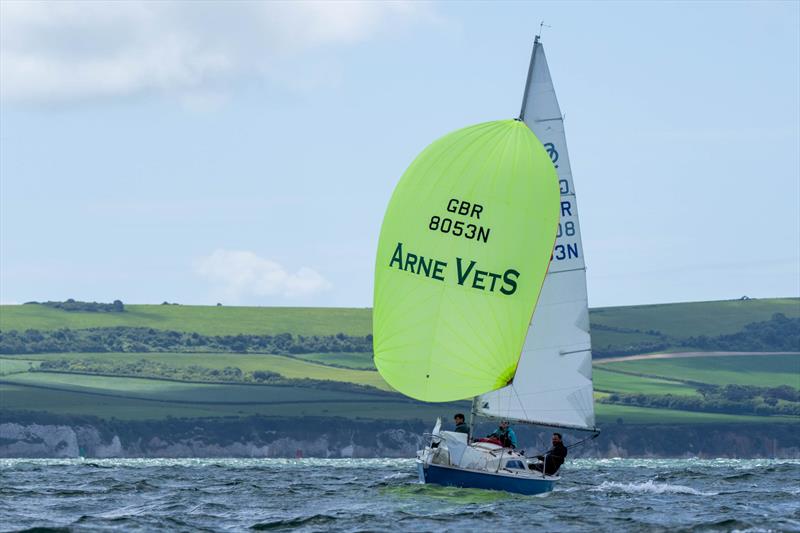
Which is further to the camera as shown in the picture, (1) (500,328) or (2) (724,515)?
(1) (500,328)

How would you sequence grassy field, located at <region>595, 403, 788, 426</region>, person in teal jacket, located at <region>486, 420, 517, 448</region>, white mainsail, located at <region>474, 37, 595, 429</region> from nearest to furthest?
person in teal jacket, located at <region>486, 420, 517, 448</region>
white mainsail, located at <region>474, 37, 595, 429</region>
grassy field, located at <region>595, 403, 788, 426</region>

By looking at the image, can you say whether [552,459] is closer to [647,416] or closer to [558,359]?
[558,359]

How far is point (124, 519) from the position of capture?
3975 centimetres

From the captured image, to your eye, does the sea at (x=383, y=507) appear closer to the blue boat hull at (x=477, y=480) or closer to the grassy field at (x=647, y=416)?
the blue boat hull at (x=477, y=480)

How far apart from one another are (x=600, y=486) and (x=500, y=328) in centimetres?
1528

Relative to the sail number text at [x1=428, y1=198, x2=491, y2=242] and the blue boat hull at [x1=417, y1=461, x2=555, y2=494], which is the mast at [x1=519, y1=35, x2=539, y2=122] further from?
the blue boat hull at [x1=417, y1=461, x2=555, y2=494]

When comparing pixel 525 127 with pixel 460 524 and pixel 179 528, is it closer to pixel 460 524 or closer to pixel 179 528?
pixel 460 524

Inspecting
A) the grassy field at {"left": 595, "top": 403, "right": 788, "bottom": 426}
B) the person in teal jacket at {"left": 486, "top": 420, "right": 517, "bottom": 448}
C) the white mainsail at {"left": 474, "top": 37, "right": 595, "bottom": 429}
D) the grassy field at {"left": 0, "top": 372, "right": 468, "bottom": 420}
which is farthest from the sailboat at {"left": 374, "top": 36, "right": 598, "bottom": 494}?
the grassy field at {"left": 595, "top": 403, "right": 788, "bottom": 426}

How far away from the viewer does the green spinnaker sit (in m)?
45.8

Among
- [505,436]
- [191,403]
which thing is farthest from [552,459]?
[191,403]

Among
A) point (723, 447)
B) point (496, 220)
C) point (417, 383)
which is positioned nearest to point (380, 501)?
point (417, 383)

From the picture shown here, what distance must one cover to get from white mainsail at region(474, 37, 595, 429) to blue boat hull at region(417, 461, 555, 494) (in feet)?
11.7

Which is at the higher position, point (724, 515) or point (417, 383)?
point (417, 383)

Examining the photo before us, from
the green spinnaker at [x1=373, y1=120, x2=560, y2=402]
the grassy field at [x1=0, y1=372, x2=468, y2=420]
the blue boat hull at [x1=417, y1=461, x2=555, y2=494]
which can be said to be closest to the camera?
the green spinnaker at [x1=373, y1=120, x2=560, y2=402]
